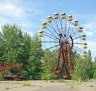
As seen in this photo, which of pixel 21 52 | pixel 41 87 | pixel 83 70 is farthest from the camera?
pixel 21 52

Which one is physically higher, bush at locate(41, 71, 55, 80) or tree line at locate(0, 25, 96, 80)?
tree line at locate(0, 25, 96, 80)

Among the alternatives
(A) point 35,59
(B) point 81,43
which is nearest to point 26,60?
(A) point 35,59

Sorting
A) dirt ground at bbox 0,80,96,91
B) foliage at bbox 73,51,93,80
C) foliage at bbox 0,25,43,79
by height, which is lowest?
dirt ground at bbox 0,80,96,91

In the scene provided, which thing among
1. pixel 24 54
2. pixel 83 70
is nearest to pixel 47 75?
pixel 24 54

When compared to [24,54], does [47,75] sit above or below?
below

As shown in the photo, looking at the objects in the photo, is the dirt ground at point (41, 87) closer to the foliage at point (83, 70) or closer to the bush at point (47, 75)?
the foliage at point (83, 70)

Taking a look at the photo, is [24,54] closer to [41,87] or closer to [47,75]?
[47,75]

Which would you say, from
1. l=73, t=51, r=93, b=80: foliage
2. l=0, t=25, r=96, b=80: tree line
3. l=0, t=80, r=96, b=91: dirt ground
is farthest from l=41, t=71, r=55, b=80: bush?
l=0, t=80, r=96, b=91: dirt ground

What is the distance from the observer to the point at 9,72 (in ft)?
197

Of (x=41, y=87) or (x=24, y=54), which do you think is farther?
(x=24, y=54)

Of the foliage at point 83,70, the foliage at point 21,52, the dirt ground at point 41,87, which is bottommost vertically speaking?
the dirt ground at point 41,87

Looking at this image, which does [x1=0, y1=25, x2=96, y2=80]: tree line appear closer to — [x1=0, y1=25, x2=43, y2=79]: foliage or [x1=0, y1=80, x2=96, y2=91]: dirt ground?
[x1=0, y1=25, x2=43, y2=79]: foliage

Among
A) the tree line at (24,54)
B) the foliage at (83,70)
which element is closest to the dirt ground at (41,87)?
the foliage at (83,70)

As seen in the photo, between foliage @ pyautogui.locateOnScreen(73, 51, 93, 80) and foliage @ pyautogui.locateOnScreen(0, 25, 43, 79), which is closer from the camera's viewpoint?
foliage @ pyautogui.locateOnScreen(73, 51, 93, 80)
